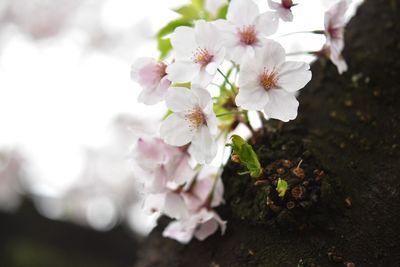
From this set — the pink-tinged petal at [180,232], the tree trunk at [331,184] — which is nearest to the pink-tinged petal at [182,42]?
the tree trunk at [331,184]

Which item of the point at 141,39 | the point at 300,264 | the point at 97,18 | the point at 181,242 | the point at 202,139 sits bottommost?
the point at 141,39

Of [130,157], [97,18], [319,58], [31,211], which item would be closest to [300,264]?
[130,157]

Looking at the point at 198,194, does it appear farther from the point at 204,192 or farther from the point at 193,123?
the point at 193,123

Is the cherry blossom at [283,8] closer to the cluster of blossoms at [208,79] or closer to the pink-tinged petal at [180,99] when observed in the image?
the cluster of blossoms at [208,79]

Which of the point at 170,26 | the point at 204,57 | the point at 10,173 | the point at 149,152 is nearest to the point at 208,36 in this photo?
the point at 204,57

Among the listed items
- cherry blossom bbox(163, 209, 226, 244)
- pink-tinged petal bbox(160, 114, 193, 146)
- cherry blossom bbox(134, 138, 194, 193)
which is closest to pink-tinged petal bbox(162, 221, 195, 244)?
cherry blossom bbox(163, 209, 226, 244)

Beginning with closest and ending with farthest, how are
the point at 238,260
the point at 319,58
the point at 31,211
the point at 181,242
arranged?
the point at 238,260, the point at 181,242, the point at 319,58, the point at 31,211

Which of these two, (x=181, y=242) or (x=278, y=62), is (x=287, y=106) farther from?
(x=181, y=242)
